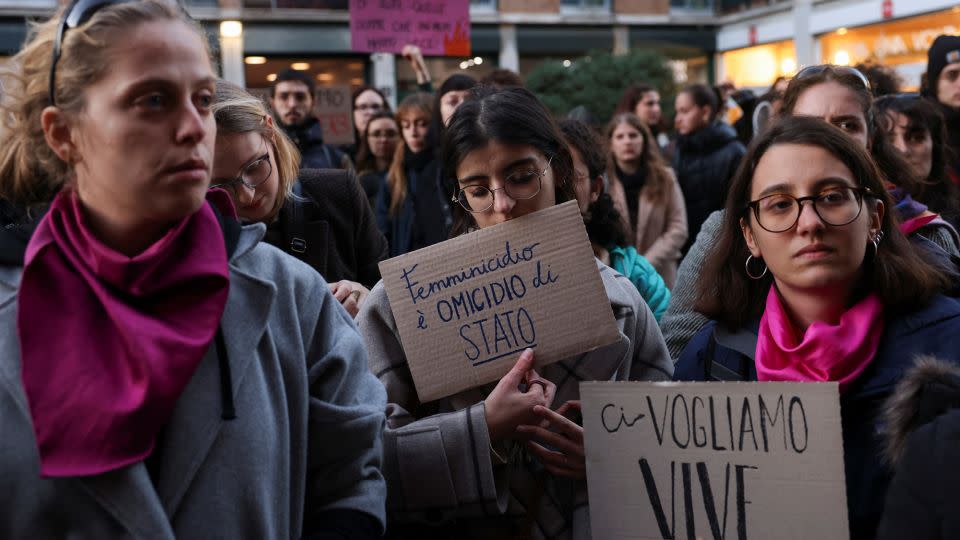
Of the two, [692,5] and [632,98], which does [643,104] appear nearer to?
[632,98]

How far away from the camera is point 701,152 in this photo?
6883 mm

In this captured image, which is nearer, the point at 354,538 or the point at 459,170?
the point at 354,538

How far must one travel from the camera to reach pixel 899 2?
1925 centimetres

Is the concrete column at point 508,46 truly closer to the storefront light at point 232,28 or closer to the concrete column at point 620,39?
the concrete column at point 620,39

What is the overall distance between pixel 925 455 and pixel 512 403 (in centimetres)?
86

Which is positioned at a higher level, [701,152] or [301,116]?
[301,116]

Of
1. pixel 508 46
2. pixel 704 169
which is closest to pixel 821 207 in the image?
pixel 704 169

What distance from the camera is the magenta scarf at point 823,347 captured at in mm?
1988

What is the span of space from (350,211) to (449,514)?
4.38 ft

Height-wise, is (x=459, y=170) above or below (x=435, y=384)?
above

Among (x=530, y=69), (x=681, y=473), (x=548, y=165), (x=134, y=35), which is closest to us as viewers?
Result: (x=134, y=35)

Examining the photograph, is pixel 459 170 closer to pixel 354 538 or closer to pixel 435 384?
pixel 435 384

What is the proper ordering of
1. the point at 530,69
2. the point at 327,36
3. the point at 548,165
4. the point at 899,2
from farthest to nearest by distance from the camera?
the point at 530,69, the point at 327,36, the point at 899,2, the point at 548,165

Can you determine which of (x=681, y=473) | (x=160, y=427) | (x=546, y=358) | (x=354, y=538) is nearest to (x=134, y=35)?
(x=160, y=427)
